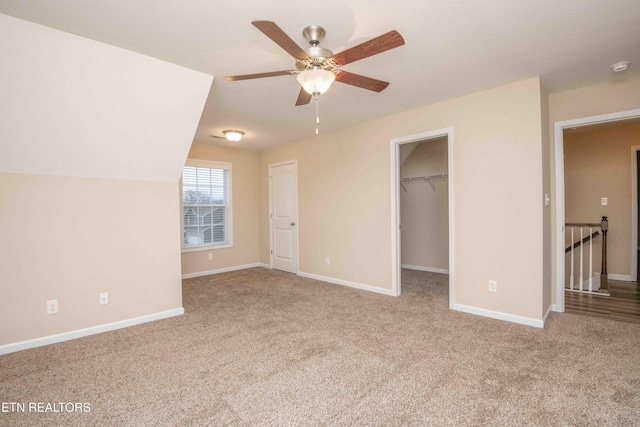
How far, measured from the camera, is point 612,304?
3.56 metres

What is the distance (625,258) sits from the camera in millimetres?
4605

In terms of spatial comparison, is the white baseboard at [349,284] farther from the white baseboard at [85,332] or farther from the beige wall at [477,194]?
the white baseboard at [85,332]

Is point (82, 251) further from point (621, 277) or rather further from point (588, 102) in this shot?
point (621, 277)

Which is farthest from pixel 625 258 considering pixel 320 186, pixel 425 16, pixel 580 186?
pixel 425 16

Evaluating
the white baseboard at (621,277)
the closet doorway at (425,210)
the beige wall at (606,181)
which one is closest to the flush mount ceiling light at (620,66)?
the closet doorway at (425,210)

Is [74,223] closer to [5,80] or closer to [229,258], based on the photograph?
[5,80]

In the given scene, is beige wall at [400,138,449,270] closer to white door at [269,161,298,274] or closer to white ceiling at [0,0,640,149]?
white door at [269,161,298,274]

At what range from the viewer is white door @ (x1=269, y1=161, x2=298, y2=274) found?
18.0ft

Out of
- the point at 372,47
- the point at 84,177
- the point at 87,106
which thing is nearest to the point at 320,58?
the point at 372,47

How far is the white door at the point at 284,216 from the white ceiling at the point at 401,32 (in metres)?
2.44

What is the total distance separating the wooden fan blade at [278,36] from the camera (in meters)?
1.52

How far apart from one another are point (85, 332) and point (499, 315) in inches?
159

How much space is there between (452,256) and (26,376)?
3867 mm

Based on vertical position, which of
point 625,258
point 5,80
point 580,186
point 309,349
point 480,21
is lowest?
point 309,349
